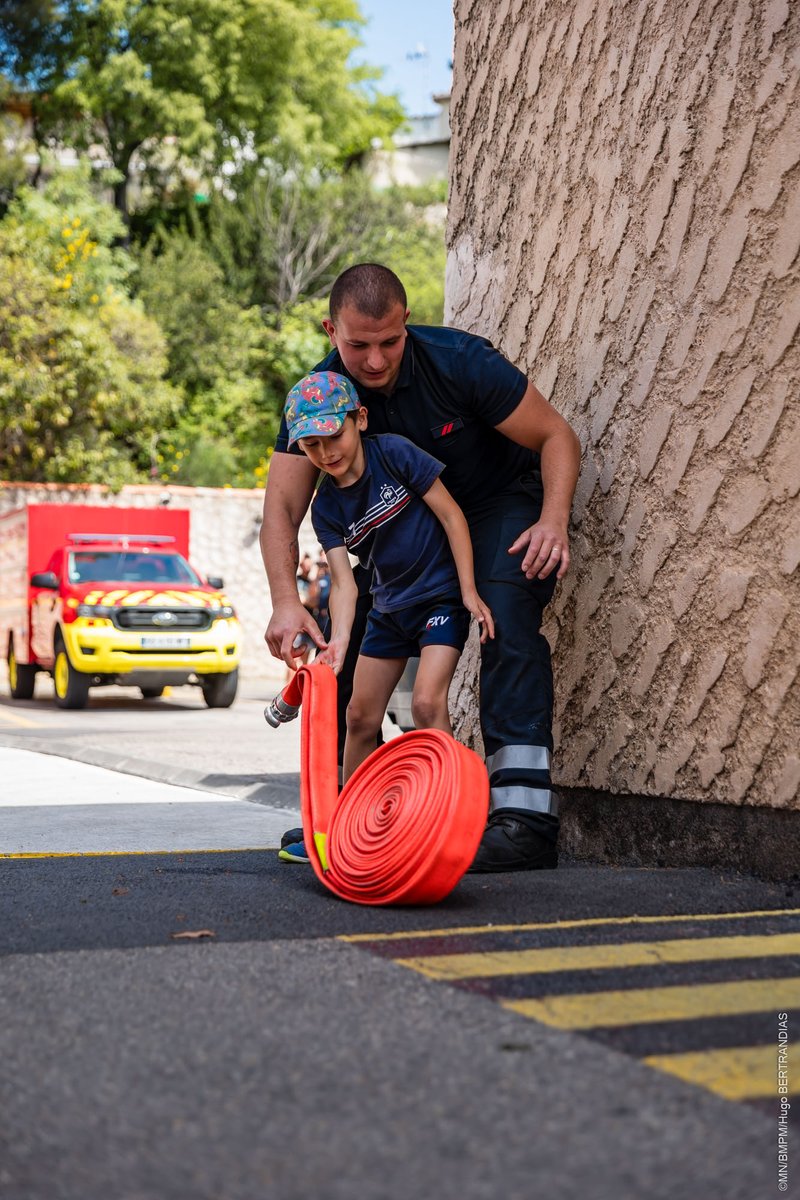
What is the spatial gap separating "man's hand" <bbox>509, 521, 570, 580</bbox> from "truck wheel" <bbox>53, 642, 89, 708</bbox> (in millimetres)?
12010

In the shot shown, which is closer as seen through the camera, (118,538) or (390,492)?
(390,492)

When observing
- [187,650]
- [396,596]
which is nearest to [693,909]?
[396,596]

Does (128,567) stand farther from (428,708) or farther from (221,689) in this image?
(428,708)

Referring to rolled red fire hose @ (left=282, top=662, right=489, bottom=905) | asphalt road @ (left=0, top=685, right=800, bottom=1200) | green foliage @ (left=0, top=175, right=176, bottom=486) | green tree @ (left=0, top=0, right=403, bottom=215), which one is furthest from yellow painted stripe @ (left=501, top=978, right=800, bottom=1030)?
green tree @ (left=0, top=0, right=403, bottom=215)

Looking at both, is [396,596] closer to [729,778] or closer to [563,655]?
[563,655]

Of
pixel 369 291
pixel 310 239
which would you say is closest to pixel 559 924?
pixel 369 291

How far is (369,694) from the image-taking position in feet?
15.8

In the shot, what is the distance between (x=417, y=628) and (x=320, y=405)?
76 cm

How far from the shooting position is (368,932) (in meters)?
3.42

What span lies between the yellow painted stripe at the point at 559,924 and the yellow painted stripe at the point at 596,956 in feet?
0.74

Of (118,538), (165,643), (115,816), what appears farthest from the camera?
(118,538)

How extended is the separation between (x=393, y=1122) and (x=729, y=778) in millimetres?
2461

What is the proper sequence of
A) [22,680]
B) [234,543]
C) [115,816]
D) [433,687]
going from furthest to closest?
1. [234,543]
2. [22,680]
3. [115,816]
4. [433,687]

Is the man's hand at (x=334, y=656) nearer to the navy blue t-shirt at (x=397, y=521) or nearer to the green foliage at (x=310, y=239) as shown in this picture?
the navy blue t-shirt at (x=397, y=521)
